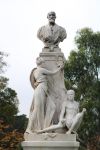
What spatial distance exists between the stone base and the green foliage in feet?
78.0

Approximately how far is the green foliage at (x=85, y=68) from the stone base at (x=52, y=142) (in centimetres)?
2377

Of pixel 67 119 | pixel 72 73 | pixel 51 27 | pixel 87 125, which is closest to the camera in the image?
pixel 67 119

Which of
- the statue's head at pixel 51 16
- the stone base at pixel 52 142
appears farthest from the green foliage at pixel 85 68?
the stone base at pixel 52 142

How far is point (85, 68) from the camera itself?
4197cm

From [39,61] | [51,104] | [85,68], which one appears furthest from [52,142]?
[85,68]

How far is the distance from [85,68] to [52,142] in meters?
26.8

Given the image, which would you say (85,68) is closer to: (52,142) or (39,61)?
(39,61)

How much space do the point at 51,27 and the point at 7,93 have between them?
2588 centimetres

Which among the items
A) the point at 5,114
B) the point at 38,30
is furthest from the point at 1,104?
the point at 38,30

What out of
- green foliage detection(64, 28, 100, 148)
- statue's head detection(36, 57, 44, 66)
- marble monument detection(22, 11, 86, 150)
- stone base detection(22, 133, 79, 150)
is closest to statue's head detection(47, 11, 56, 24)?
marble monument detection(22, 11, 86, 150)

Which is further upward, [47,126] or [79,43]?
[79,43]

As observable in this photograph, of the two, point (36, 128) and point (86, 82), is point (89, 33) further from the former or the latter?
point (36, 128)

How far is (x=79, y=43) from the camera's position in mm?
42375

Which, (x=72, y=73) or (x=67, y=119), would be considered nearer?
(x=67, y=119)
